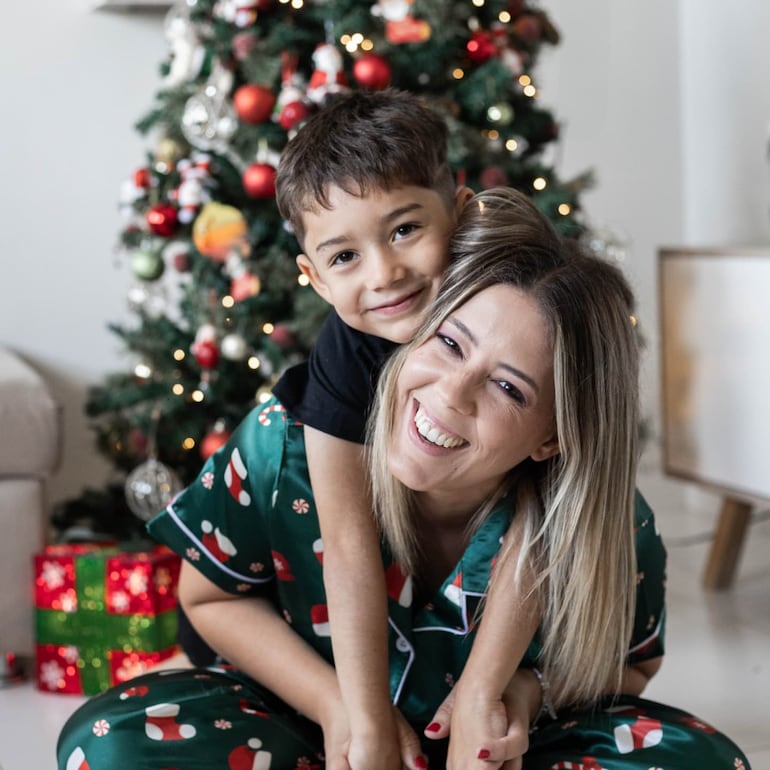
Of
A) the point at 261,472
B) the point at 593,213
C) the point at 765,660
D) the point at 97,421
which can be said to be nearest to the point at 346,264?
the point at 261,472

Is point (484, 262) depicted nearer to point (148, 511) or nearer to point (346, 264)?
point (346, 264)

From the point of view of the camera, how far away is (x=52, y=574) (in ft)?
6.45

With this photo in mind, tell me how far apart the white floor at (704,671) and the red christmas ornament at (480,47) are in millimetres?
1092

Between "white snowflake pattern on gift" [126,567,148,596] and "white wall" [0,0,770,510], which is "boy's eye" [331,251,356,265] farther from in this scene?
"white wall" [0,0,770,510]

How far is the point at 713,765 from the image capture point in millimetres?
1190

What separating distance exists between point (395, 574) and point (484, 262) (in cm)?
35

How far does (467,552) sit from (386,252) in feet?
1.05

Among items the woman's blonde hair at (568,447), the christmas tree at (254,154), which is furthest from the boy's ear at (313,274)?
the christmas tree at (254,154)

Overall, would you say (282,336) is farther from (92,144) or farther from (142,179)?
(92,144)

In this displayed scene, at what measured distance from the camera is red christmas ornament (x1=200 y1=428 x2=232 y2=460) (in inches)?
86.0

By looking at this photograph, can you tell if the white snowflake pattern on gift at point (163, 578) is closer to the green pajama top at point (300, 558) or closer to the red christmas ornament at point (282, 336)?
the red christmas ornament at point (282, 336)

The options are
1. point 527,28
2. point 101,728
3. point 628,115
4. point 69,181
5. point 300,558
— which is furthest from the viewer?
point 628,115

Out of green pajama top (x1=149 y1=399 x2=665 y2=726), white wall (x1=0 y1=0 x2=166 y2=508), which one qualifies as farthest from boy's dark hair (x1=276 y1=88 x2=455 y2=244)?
white wall (x1=0 y1=0 x2=166 y2=508)

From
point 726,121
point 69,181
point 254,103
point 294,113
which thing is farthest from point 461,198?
point 726,121
